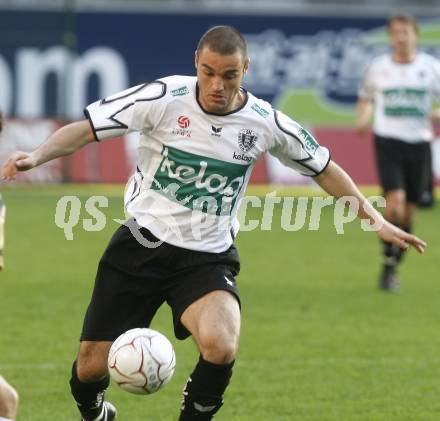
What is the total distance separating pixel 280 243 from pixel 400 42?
4.29 m

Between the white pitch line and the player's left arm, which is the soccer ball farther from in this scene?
the white pitch line

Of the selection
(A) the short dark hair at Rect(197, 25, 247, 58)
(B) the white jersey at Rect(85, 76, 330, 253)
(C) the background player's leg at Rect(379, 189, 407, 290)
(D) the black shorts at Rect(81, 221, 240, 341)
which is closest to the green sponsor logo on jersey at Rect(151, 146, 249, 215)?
(B) the white jersey at Rect(85, 76, 330, 253)

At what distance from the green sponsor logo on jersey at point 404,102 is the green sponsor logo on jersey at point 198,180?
7283 mm

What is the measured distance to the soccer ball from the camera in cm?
593

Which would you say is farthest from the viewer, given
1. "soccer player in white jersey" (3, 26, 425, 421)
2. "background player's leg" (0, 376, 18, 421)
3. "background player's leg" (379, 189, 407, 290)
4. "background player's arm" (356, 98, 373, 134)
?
"background player's arm" (356, 98, 373, 134)

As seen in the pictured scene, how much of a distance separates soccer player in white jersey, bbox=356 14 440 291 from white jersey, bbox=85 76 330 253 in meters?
6.79

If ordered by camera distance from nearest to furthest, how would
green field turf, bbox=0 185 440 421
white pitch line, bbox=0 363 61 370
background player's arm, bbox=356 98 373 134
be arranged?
green field turf, bbox=0 185 440 421 < white pitch line, bbox=0 363 61 370 < background player's arm, bbox=356 98 373 134

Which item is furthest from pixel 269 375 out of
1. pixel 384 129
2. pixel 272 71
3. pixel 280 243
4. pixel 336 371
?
pixel 272 71

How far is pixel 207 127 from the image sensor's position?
6.38 metres

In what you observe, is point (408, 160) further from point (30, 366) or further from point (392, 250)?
point (30, 366)

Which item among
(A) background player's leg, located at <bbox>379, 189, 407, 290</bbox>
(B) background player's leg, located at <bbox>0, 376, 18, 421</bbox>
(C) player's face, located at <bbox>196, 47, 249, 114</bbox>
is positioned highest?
(C) player's face, located at <bbox>196, 47, 249, 114</bbox>

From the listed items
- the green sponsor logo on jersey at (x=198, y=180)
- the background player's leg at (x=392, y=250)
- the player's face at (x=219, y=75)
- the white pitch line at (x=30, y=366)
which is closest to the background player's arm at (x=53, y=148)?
the green sponsor logo on jersey at (x=198, y=180)

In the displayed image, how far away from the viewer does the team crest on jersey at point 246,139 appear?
6391mm

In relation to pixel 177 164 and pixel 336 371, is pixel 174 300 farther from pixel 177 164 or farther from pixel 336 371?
pixel 336 371
